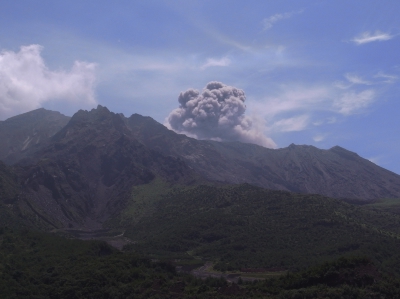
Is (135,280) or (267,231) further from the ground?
(267,231)

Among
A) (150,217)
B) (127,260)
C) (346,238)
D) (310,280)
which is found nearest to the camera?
(310,280)

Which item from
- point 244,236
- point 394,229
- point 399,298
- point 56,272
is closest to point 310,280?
point 399,298

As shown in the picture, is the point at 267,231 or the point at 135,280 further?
the point at 267,231

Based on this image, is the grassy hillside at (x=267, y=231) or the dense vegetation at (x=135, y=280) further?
the grassy hillside at (x=267, y=231)

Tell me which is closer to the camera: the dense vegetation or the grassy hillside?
A: the dense vegetation

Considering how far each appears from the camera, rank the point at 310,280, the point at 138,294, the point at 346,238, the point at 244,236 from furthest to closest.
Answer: the point at 244,236
the point at 346,238
the point at 138,294
the point at 310,280

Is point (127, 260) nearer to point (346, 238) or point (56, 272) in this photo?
point (56, 272)

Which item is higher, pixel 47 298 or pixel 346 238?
pixel 346 238

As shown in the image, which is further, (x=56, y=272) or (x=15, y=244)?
(x=15, y=244)
